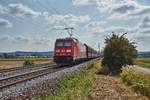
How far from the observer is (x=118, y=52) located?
1105 inches

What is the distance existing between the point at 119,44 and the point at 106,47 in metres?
1.20

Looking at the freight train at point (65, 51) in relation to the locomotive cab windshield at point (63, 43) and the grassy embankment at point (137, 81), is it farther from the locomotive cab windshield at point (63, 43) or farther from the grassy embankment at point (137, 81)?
the grassy embankment at point (137, 81)

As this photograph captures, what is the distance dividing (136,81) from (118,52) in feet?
39.7

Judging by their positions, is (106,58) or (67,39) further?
(67,39)

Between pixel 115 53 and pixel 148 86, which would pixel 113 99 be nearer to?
pixel 148 86

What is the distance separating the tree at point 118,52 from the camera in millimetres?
27931

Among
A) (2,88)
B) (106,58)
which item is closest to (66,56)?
(106,58)

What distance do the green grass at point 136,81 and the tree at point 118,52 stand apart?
8.77 meters

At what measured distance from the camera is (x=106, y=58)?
95.7ft

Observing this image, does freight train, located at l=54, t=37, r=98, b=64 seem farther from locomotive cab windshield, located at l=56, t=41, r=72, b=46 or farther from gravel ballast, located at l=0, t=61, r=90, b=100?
gravel ballast, located at l=0, t=61, r=90, b=100

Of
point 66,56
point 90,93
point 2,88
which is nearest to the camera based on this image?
point 90,93

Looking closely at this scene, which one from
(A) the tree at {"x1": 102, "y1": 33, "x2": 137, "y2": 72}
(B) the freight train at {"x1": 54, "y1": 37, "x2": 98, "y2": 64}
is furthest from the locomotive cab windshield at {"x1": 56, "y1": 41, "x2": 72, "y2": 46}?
(A) the tree at {"x1": 102, "y1": 33, "x2": 137, "y2": 72}

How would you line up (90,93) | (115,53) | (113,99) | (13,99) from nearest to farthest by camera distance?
(113,99), (90,93), (13,99), (115,53)

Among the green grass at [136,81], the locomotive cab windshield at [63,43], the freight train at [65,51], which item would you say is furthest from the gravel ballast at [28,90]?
the locomotive cab windshield at [63,43]
